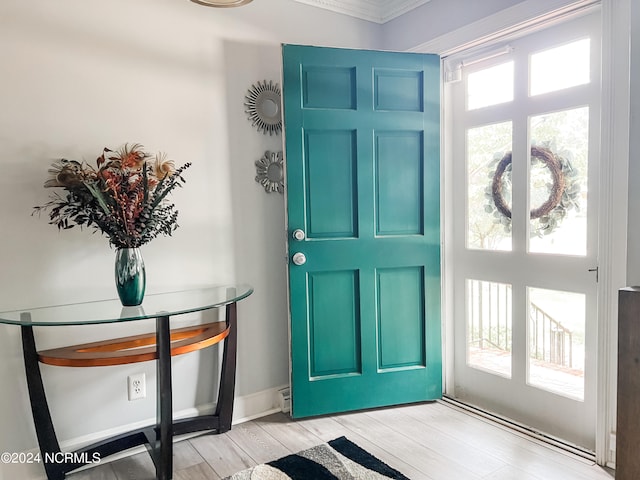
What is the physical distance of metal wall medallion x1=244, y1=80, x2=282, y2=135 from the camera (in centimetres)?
255

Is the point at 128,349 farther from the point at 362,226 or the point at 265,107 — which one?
the point at 265,107

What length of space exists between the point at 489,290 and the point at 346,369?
0.96 m

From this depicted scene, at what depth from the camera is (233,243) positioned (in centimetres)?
253

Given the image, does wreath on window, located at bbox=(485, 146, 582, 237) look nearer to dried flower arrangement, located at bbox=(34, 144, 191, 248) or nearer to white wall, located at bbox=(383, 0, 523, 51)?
white wall, located at bbox=(383, 0, 523, 51)

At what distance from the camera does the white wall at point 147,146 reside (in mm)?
1957

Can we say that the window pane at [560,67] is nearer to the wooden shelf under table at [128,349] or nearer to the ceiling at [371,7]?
the ceiling at [371,7]

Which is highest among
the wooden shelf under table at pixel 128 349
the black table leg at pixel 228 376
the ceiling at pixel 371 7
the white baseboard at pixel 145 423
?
the ceiling at pixel 371 7

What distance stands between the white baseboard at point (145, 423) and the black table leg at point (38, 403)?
0.11m

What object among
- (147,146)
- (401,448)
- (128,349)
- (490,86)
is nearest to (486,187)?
(490,86)

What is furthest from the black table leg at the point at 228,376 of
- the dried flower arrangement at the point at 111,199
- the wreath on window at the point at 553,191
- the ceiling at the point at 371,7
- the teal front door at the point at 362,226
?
the ceiling at the point at 371,7

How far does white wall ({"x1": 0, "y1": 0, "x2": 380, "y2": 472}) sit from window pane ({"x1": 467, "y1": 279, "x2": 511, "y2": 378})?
3.75 feet

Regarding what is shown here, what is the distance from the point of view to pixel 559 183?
7.45 feet

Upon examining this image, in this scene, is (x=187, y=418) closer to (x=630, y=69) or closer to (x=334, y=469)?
(x=334, y=469)

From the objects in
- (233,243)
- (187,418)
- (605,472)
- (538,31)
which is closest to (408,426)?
(605,472)
